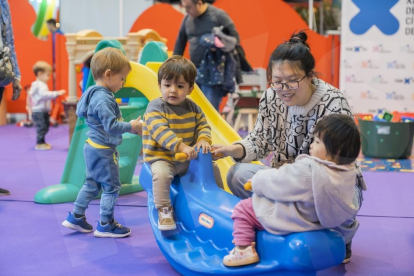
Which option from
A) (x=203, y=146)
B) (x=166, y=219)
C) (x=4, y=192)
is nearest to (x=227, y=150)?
(x=203, y=146)

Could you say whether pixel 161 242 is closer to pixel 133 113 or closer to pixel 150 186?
pixel 150 186

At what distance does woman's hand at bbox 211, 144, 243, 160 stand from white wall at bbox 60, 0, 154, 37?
59.5 inches

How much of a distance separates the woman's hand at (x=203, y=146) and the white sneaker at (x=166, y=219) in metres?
0.23

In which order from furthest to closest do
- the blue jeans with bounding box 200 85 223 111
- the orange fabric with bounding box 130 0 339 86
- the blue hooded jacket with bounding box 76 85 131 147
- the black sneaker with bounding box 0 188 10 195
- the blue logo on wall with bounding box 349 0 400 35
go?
the orange fabric with bounding box 130 0 339 86
the blue jeans with bounding box 200 85 223 111
the blue logo on wall with bounding box 349 0 400 35
the black sneaker with bounding box 0 188 10 195
the blue hooded jacket with bounding box 76 85 131 147

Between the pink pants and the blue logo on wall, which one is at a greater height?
the blue logo on wall

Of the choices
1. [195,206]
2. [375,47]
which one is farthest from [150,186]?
[375,47]

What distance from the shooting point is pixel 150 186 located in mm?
1977

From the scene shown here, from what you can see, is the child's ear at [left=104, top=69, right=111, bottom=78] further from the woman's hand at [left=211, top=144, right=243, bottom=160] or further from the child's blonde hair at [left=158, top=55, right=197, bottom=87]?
the woman's hand at [left=211, top=144, right=243, bottom=160]

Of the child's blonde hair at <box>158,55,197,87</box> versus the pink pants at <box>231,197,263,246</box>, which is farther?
the child's blonde hair at <box>158,55,197,87</box>

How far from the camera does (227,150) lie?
1.86m

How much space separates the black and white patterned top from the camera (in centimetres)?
174

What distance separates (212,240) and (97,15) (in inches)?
131

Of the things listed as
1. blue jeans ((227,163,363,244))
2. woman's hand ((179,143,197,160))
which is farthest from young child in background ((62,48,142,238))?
blue jeans ((227,163,363,244))

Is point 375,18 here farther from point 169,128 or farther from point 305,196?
point 305,196
